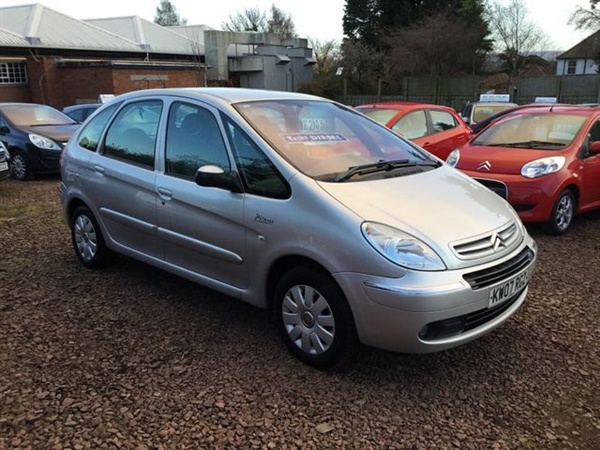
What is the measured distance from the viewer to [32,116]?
1219 cm

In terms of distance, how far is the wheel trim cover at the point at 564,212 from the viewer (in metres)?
6.56

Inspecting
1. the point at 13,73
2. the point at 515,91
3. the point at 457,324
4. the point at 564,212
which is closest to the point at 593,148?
the point at 564,212

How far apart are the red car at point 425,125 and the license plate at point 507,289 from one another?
20.0ft

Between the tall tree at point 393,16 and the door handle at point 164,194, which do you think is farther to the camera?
the tall tree at point 393,16

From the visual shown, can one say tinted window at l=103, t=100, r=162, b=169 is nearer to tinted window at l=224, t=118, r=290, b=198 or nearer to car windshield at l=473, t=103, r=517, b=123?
tinted window at l=224, t=118, r=290, b=198

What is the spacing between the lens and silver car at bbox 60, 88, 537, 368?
312 cm

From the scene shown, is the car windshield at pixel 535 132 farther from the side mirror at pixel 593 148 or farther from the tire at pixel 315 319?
the tire at pixel 315 319

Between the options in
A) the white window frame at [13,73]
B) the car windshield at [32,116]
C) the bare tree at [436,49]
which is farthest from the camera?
the white window frame at [13,73]

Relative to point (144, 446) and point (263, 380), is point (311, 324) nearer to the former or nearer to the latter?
point (263, 380)

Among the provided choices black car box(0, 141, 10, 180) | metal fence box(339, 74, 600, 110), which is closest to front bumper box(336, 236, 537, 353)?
black car box(0, 141, 10, 180)

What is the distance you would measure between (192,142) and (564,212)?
15.5ft

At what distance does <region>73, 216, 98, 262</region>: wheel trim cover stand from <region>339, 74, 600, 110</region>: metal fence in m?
21.4

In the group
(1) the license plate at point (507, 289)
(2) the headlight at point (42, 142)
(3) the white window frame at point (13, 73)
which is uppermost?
(3) the white window frame at point (13, 73)

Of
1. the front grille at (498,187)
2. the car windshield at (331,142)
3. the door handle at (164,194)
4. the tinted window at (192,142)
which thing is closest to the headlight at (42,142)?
the tinted window at (192,142)
